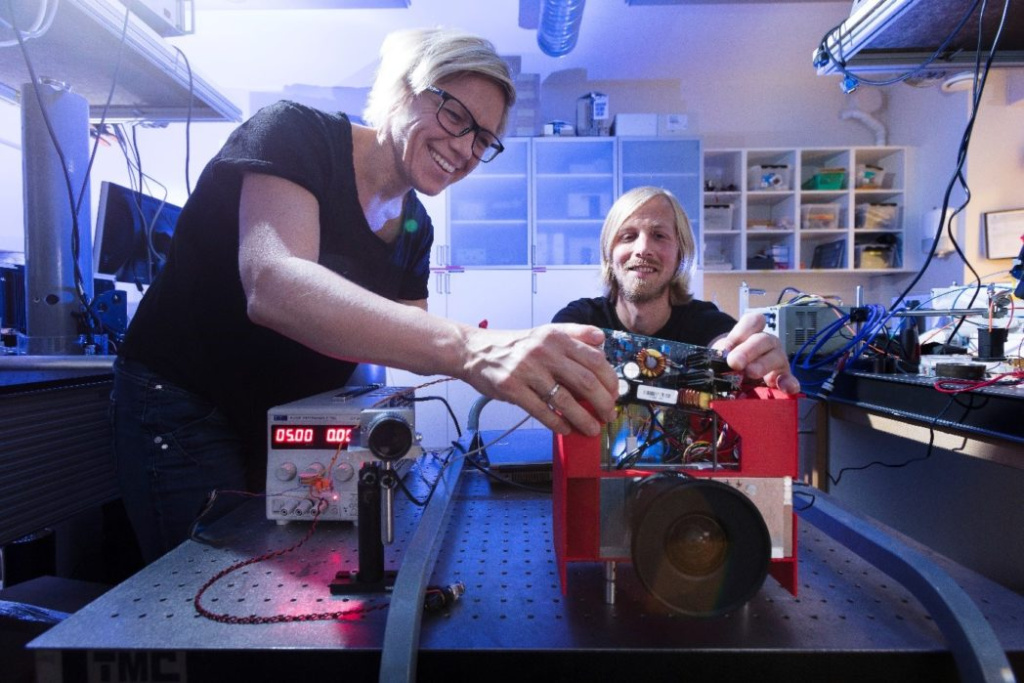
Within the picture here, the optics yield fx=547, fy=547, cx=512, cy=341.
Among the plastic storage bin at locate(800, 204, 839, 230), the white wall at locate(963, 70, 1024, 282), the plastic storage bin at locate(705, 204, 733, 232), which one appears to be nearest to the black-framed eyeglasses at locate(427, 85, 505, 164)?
the plastic storage bin at locate(705, 204, 733, 232)

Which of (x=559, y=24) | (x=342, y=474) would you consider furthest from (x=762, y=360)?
(x=559, y=24)

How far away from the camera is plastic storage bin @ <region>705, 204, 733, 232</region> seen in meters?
4.06

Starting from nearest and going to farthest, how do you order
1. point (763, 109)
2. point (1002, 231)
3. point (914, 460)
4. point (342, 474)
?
point (342, 474), point (914, 460), point (1002, 231), point (763, 109)

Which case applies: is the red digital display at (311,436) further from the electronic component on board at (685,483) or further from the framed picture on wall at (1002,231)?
the framed picture on wall at (1002,231)

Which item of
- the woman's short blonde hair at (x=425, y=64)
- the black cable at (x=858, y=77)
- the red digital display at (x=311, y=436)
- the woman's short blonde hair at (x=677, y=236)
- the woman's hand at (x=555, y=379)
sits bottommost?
the red digital display at (x=311, y=436)

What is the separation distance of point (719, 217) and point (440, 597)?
4060 millimetres

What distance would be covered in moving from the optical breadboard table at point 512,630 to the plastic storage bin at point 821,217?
3.93m

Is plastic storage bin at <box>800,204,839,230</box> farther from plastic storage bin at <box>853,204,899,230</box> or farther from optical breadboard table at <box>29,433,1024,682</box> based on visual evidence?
optical breadboard table at <box>29,433,1024,682</box>

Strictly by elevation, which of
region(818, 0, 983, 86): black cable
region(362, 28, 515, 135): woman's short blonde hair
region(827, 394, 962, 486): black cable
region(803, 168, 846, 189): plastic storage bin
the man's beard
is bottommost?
region(827, 394, 962, 486): black cable

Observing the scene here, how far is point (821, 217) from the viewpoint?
159 inches

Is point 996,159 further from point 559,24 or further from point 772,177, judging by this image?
point 559,24

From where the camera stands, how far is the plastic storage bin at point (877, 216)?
4.05 meters

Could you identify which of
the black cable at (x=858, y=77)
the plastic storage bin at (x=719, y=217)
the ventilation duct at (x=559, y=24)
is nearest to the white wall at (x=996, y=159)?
the plastic storage bin at (x=719, y=217)

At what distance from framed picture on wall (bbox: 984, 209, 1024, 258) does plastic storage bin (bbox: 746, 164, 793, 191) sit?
1216 millimetres
